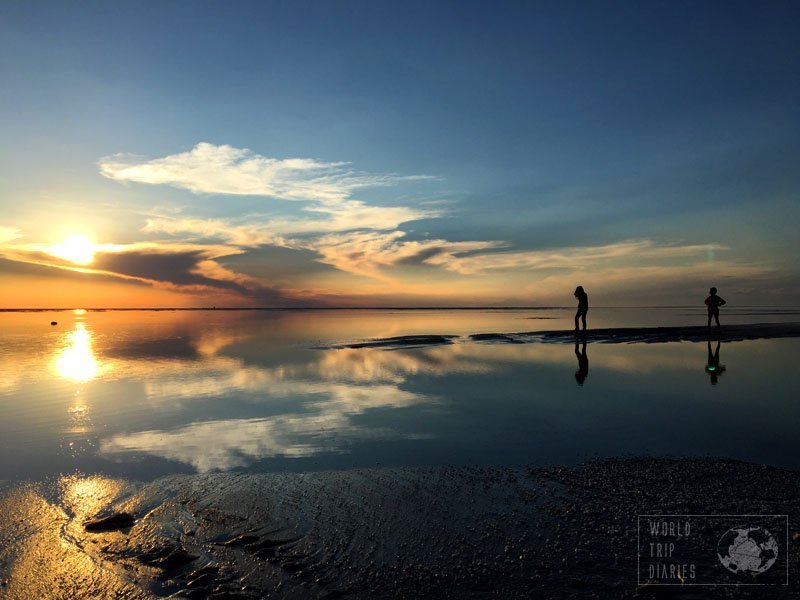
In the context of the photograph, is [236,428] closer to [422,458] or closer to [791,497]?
[422,458]

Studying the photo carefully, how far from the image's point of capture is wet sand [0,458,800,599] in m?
5.42

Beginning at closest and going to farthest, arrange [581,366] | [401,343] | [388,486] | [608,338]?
[388,486]
[581,366]
[401,343]
[608,338]

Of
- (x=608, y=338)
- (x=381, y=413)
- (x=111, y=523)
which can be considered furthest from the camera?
(x=608, y=338)

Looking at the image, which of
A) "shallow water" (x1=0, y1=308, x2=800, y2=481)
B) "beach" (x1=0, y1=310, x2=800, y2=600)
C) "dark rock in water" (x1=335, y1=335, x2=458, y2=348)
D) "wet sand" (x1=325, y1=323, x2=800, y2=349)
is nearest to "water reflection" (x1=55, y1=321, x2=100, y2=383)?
"shallow water" (x1=0, y1=308, x2=800, y2=481)

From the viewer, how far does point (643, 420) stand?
12.6 m

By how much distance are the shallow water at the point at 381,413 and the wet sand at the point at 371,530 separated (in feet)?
3.65

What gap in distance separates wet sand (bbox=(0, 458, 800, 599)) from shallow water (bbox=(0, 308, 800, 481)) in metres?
1.11

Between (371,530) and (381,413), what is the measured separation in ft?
24.1

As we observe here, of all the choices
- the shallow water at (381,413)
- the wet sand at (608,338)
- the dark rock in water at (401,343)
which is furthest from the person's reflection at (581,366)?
the dark rock in water at (401,343)

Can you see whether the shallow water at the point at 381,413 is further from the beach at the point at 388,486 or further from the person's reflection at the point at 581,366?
the person's reflection at the point at 581,366

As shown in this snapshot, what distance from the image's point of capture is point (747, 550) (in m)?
5.98

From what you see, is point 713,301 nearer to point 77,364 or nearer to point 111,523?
point 111,523

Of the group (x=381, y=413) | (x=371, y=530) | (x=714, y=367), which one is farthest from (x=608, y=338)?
(x=371, y=530)

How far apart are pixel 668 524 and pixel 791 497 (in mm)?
2427
